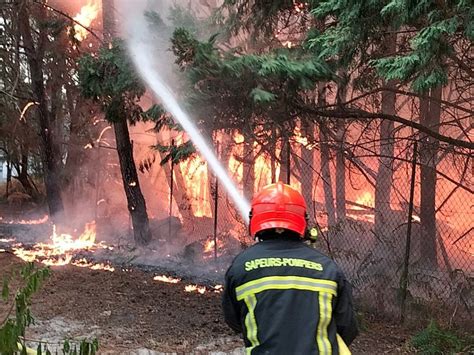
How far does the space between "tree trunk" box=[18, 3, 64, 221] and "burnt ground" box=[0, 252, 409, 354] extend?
656 cm

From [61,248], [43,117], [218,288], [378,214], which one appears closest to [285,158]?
[378,214]

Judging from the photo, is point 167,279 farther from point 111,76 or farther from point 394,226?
point 394,226

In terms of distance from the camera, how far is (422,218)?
8.44 m

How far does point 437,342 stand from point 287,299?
369cm

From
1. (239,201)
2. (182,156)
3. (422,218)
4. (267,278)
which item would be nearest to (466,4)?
(267,278)

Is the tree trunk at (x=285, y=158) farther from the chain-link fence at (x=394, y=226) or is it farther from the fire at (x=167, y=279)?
the fire at (x=167, y=279)

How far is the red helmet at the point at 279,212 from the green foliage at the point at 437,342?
3431 millimetres

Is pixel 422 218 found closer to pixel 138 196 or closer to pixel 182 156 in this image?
pixel 182 156

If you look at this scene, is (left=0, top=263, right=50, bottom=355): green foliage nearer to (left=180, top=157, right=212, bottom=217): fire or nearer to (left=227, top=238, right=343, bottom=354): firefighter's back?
(left=227, top=238, right=343, bottom=354): firefighter's back

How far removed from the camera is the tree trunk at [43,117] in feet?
41.5

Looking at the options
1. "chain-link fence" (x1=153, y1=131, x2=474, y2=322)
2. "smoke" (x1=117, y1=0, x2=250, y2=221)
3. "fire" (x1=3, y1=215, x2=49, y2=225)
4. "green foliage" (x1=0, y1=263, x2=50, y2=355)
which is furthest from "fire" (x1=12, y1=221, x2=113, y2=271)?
"green foliage" (x1=0, y1=263, x2=50, y2=355)

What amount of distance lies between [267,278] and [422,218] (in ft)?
22.6

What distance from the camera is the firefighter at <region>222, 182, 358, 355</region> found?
2.18 metres

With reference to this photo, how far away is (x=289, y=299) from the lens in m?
2.19
